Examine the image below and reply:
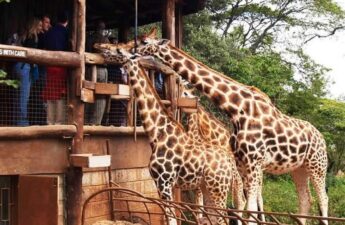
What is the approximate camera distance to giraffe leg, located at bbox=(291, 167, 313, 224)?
33.0ft

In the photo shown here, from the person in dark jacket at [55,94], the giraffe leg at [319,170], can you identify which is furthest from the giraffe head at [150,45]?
the giraffe leg at [319,170]

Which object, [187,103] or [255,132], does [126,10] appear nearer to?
[187,103]

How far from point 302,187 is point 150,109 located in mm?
2742

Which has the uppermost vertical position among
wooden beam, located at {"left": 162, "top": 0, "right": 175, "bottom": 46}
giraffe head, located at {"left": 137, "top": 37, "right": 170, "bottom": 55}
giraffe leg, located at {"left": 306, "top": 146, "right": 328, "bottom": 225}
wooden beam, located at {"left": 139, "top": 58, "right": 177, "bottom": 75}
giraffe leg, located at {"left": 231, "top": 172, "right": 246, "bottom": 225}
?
wooden beam, located at {"left": 162, "top": 0, "right": 175, "bottom": 46}

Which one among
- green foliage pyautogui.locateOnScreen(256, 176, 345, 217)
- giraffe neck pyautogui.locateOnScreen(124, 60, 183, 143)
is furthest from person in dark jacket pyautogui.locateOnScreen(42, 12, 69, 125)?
green foliage pyautogui.locateOnScreen(256, 176, 345, 217)

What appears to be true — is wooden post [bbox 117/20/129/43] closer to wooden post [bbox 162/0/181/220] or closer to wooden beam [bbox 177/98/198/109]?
wooden post [bbox 162/0/181/220]

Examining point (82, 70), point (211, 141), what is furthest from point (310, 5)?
point (82, 70)

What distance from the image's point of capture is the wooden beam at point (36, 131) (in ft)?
27.6

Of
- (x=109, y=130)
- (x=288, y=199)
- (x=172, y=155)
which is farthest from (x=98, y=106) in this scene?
(x=288, y=199)

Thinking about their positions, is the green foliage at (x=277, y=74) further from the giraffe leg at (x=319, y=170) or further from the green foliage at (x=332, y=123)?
the giraffe leg at (x=319, y=170)

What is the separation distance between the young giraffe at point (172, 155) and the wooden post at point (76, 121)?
54 cm

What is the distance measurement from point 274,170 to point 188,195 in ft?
21.4

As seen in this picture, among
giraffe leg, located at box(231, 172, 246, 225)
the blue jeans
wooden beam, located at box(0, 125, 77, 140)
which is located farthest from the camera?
giraffe leg, located at box(231, 172, 246, 225)

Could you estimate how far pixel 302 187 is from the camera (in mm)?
10258
